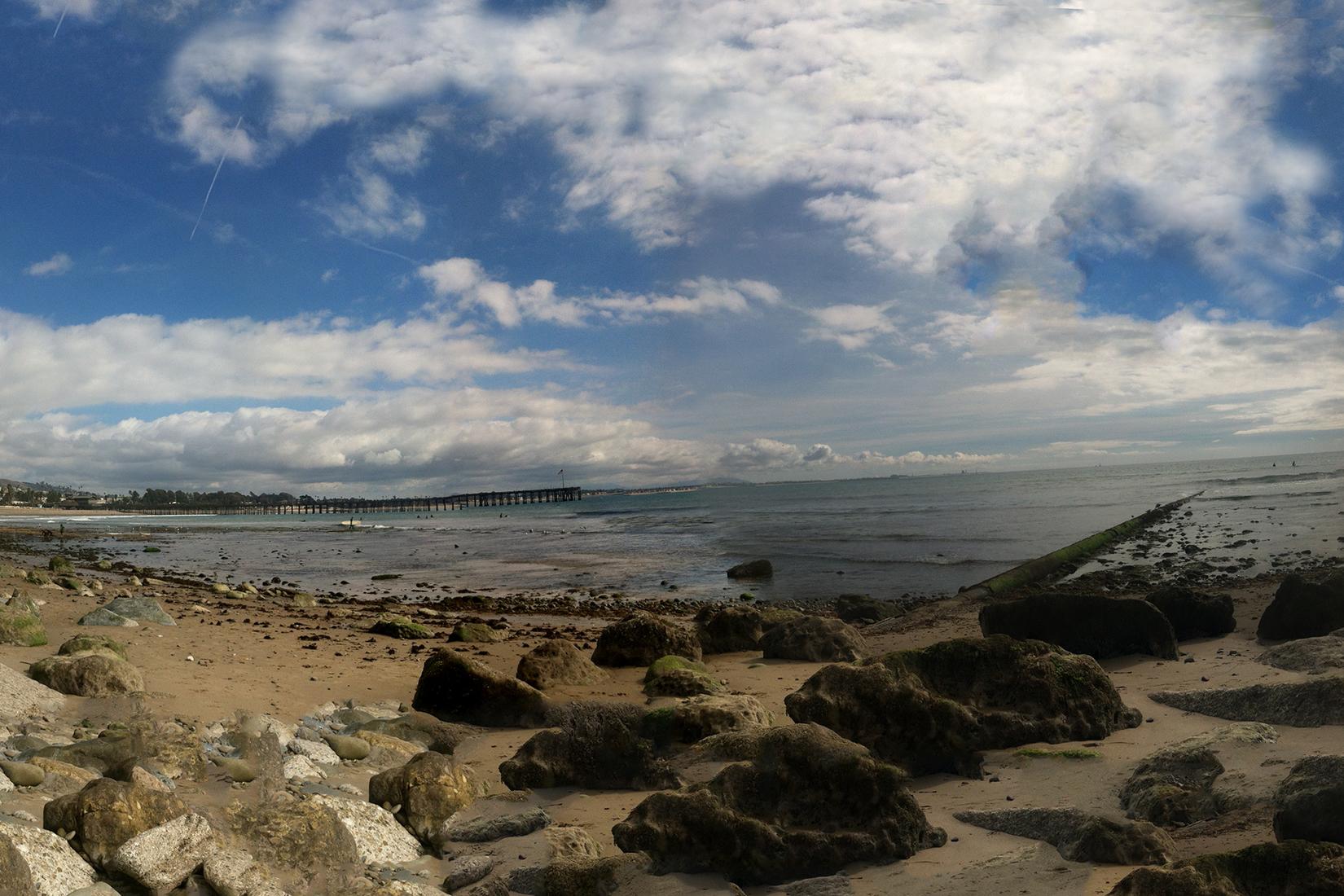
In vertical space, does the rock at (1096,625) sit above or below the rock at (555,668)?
above

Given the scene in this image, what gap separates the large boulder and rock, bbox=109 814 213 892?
8.24 feet

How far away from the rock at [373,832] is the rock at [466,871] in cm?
37

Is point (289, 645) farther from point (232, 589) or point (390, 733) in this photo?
point (232, 589)

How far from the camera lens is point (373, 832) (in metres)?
5.44

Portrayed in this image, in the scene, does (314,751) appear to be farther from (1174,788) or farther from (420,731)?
(1174,788)

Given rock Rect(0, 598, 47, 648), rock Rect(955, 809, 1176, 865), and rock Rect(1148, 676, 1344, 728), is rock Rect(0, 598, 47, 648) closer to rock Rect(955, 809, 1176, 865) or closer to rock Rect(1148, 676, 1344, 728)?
rock Rect(955, 809, 1176, 865)

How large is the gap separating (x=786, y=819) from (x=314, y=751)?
4.19 metres

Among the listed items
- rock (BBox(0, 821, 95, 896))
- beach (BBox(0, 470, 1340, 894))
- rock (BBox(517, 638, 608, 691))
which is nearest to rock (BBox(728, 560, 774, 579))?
beach (BBox(0, 470, 1340, 894))

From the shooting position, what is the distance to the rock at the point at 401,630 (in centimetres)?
1444

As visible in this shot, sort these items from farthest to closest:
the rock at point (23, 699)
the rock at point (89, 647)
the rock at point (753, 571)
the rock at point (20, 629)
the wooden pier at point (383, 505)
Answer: the wooden pier at point (383, 505) < the rock at point (753, 571) < the rock at point (20, 629) < the rock at point (89, 647) < the rock at point (23, 699)

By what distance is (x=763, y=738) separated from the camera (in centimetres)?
566

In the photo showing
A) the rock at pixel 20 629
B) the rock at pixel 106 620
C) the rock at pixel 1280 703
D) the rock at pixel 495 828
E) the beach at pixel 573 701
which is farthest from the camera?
the rock at pixel 106 620

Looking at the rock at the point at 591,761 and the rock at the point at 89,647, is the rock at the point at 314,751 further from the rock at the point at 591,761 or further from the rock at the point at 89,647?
the rock at the point at 89,647

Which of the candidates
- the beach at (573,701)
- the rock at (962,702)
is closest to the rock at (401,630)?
the beach at (573,701)
